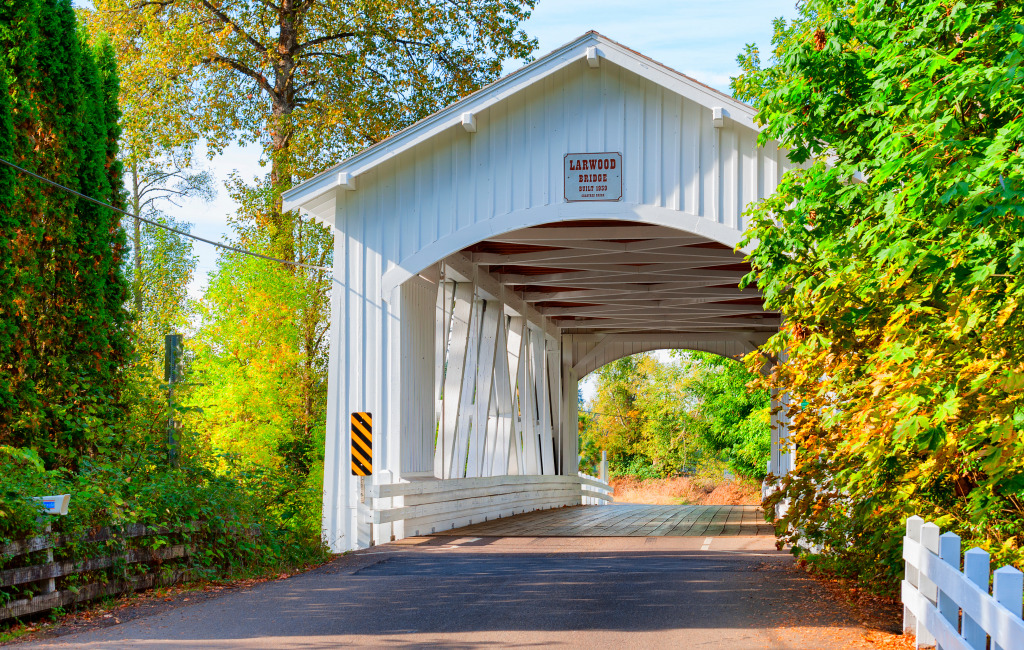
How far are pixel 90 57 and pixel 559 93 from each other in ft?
17.7

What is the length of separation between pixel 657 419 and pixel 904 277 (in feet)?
116

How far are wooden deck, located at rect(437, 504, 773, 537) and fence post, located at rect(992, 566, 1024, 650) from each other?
8.57m

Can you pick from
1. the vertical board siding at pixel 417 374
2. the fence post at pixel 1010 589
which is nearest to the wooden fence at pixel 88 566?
the vertical board siding at pixel 417 374

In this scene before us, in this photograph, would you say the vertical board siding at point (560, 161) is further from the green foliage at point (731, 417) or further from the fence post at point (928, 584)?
the green foliage at point (731, 417)

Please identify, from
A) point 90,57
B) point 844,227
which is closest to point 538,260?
point 90,57

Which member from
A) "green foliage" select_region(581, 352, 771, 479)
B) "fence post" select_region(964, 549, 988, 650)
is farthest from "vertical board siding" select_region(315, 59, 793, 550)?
"green foliage" select_region(581, 352, 771, 479)

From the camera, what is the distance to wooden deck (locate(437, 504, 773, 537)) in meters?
13.4

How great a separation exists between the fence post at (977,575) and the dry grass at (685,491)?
27.7 m

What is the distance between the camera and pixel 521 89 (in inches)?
464

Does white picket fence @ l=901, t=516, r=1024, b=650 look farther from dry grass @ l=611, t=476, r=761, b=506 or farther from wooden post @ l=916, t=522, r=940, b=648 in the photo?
dry grass @ l=611, t=476, r=761, b=506

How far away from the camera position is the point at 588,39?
11680 mm

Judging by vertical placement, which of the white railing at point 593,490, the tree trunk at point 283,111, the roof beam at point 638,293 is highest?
the tree trunk at point 283,111

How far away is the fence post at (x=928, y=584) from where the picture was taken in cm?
500

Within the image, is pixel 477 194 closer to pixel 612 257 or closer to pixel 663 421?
pixel 612 257
